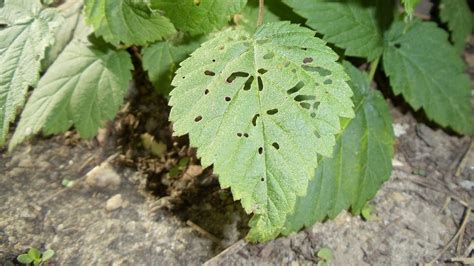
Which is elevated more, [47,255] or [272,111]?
[272,111]

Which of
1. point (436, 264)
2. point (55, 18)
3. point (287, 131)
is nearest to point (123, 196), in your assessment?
point (55, 18)

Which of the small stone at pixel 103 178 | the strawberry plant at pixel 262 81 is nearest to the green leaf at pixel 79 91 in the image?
the strawberry plant at pixel 262 81

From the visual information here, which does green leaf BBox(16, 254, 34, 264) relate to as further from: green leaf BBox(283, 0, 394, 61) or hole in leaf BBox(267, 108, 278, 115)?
green leaf BBox(283, 0, 394, 61)

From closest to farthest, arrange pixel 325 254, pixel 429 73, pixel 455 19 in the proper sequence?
pixel 325 254, pixel 429 73, pixel 455 19

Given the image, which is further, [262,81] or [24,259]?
[24,259]

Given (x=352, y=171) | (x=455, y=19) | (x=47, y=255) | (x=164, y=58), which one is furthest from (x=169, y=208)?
(x=455, y=19)

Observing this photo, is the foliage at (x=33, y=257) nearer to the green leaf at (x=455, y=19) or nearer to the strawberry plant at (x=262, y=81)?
the strawberry plant at (x=262, y=81)

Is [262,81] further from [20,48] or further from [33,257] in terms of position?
[33,257]
